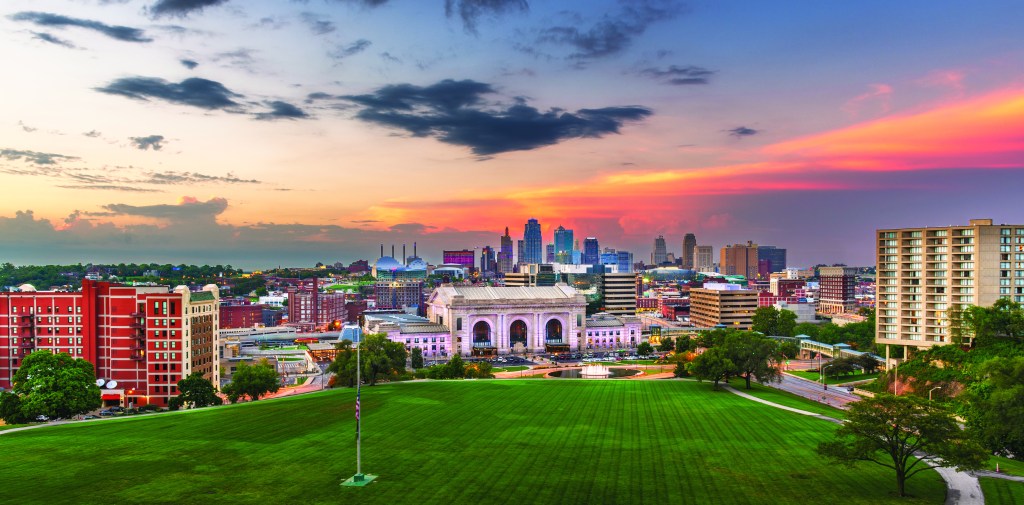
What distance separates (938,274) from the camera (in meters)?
106

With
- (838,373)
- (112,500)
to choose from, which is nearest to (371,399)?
(112,500)

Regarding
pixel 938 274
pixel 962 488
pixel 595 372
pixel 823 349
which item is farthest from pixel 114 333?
pixel 823 349

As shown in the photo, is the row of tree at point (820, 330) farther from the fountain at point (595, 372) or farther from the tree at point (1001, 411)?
the tree at point (1001, 411)

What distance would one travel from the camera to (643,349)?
165375 millimetres

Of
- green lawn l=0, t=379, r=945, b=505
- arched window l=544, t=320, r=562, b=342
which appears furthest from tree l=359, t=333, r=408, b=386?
arched window l=544, t=320, r=562, b=342

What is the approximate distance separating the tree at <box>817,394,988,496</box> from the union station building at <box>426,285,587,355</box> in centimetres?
13282

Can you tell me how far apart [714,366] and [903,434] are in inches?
2025

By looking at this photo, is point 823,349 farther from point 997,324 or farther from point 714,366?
point 714,366

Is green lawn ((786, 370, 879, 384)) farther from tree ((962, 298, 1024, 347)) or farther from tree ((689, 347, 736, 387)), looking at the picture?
tree ((689, 347, 736, 387))

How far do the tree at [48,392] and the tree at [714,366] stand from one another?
74648 mm

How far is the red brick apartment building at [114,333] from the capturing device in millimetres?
104812

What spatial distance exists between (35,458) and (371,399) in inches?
1418

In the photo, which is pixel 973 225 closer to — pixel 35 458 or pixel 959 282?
pixel 959 282

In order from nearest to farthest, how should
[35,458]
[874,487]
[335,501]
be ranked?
[335,501] → [874,487] → [35,458]
